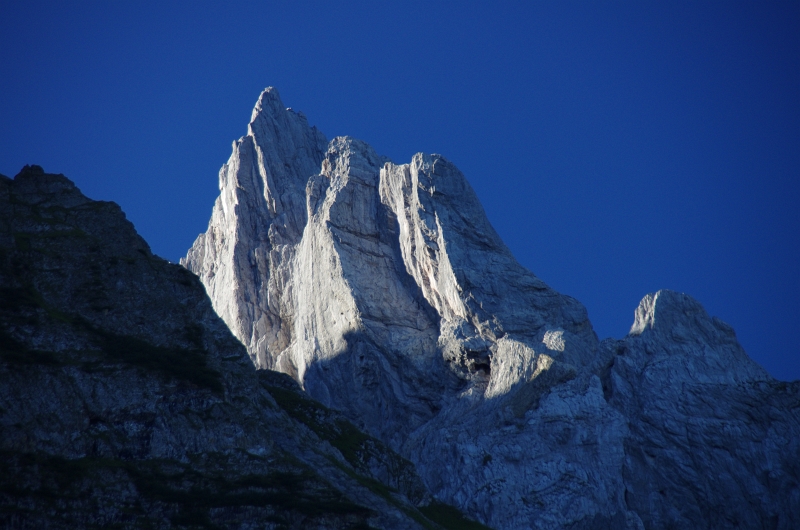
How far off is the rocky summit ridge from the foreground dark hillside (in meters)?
17.5

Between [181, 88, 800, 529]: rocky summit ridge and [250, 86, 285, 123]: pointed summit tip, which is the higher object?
[250, 86, 285, 123]: pointed summit tip

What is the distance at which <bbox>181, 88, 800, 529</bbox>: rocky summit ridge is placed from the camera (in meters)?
92.3

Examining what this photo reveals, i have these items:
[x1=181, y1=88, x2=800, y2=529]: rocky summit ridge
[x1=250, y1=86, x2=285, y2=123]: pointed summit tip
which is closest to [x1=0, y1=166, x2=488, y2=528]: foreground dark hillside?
[x1=181, y1=88, x2=800, y2=529]: rocky summit ridge

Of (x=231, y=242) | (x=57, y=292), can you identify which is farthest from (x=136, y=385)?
(x=231, y=242)

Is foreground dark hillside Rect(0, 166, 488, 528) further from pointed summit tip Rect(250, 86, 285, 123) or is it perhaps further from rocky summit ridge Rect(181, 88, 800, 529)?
pointed summit tip Rect(250, 86, 285, 123)

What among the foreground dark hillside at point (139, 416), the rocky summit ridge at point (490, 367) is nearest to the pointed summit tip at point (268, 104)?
the rocky summit ridge at point (490, 367)

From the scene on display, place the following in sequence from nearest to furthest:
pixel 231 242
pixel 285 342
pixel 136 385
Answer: pixel 136 385, pixel 285 342, pixel 231 242

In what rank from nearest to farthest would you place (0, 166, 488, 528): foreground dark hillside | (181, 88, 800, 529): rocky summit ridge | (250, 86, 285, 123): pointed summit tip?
(0, 166, 488, 528): foreground dark hillside, (181, 88, 800, 529): rocky summit ridge, (250, 86, 285, 123): pointed summit tip

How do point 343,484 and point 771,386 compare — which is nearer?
point 343,484

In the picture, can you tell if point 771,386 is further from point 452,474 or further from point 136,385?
point 136,385

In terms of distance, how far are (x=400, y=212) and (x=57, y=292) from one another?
56423mm

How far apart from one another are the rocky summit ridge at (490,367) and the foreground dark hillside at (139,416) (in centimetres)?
1753

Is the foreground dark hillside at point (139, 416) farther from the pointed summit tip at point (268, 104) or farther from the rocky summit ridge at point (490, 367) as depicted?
the pointed summit tip at point (268, 104)

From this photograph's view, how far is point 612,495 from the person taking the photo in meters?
90.8
